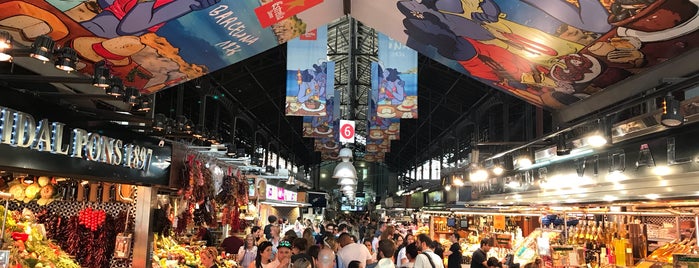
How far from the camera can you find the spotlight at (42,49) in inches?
138

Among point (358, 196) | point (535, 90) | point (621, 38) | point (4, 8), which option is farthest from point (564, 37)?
point (358, 196)

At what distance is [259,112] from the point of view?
22.9 meters

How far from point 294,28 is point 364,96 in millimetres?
16692

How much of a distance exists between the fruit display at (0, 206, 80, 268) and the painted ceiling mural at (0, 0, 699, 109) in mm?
1907

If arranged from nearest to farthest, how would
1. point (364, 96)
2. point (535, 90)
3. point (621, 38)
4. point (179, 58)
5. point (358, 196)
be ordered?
point (621, 38), point (179, 58), point (535, 90), point (364, 96), point (358, 196)

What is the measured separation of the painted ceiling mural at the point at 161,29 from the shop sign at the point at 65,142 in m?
0.81

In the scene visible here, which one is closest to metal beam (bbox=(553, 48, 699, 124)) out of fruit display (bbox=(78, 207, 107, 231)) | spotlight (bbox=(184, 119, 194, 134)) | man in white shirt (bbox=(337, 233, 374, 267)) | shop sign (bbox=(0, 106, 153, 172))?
man in white shirt (bbox=(337, 233, 374, 267))

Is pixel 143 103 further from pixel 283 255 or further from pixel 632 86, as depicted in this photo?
pixel 632 86

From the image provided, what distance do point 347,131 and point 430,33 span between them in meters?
7.92

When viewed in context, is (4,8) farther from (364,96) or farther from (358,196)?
(358,196)

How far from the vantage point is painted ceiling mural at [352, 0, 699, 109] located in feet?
15.5

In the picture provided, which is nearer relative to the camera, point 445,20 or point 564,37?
point 564,37

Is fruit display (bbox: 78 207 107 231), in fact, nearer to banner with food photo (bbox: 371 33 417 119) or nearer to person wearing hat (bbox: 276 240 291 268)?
person wearing hat (bbox: 276 240 291 268)

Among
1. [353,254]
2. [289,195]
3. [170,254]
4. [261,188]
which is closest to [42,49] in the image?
[353,254]
